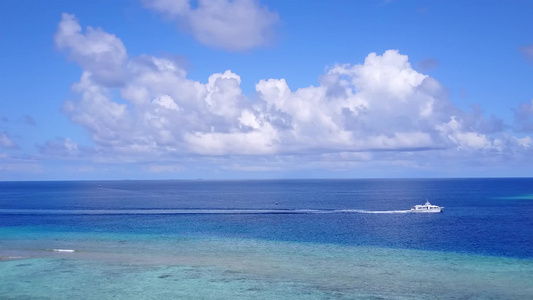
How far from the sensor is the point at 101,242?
217 ft

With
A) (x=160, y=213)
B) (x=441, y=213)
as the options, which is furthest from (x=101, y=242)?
(x=441, y=213)

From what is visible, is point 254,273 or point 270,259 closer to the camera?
point 254,273

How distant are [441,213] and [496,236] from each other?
124 ft

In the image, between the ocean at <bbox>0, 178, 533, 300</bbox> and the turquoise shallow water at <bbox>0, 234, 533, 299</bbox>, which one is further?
the ocean at <bbox>0, 178, 533, 300</bbox>

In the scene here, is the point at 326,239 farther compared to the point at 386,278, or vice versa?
the point at 326,239

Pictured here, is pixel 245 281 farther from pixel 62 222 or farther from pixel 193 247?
pixel 62 222

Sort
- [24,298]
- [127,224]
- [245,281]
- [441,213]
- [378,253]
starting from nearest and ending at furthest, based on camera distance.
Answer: [24,298] → [245,281] → [378,253] → [127,224] → [441,213]

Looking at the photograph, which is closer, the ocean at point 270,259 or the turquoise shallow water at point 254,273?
the turquoise shallow water at point 254,273

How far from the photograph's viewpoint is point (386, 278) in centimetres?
4384

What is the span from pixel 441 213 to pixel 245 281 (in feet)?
252

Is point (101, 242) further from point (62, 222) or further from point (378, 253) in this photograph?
point (378, 253)

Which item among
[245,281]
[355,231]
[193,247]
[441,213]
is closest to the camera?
[245,281]

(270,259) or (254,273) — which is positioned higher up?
(270,259)

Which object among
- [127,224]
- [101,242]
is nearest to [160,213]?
[127,224]
